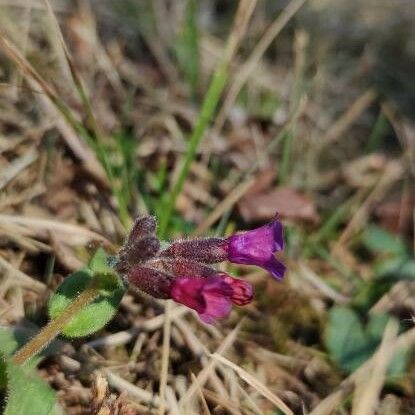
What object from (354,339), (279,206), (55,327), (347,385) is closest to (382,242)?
(279,206)

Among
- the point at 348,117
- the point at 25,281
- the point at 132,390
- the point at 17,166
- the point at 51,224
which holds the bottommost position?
the point at 132,390

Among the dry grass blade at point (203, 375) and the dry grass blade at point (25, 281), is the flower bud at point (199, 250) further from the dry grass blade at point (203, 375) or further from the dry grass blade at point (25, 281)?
the dry grass blade at point (25, 281)

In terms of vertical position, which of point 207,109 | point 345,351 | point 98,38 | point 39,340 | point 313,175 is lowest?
point 345,351

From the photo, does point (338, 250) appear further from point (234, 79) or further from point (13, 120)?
point (13, 120)

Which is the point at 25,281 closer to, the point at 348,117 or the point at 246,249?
the point at 246,249

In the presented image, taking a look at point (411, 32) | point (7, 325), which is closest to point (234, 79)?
point (411, 32)
